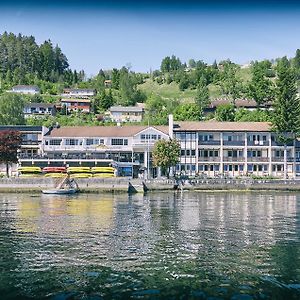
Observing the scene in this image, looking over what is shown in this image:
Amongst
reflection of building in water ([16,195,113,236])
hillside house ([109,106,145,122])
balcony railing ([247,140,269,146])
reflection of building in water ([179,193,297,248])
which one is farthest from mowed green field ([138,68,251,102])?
reflection of building in water ([16,195,113,236])

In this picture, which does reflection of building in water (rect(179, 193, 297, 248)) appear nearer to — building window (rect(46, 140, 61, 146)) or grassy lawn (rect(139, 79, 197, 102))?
building window (rect(46, 140, 61, 146))

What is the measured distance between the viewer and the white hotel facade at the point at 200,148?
84.6 metres

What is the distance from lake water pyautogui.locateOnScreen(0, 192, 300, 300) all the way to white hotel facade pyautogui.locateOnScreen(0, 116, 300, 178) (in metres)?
42.3

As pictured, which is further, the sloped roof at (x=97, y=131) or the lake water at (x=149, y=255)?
the sloped roof at (x=97, y=131)

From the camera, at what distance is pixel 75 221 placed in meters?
36.3

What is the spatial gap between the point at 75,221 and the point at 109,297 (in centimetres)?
1914

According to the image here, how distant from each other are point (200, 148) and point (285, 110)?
1482 centimetres

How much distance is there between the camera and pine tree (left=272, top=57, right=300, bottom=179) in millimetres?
81812

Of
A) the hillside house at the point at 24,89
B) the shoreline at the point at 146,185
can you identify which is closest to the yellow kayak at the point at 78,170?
the shoreline at the point at 146,185

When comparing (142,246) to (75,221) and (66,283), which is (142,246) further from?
(75,221)

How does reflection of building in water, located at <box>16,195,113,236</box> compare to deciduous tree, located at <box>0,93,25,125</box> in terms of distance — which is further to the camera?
deciduous tree, located at <box>0,93,25,125</box>

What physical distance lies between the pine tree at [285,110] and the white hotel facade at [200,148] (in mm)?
3202

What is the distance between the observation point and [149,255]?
2433cm

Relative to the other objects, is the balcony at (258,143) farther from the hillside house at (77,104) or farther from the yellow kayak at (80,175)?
the hillside house at (77,104)
